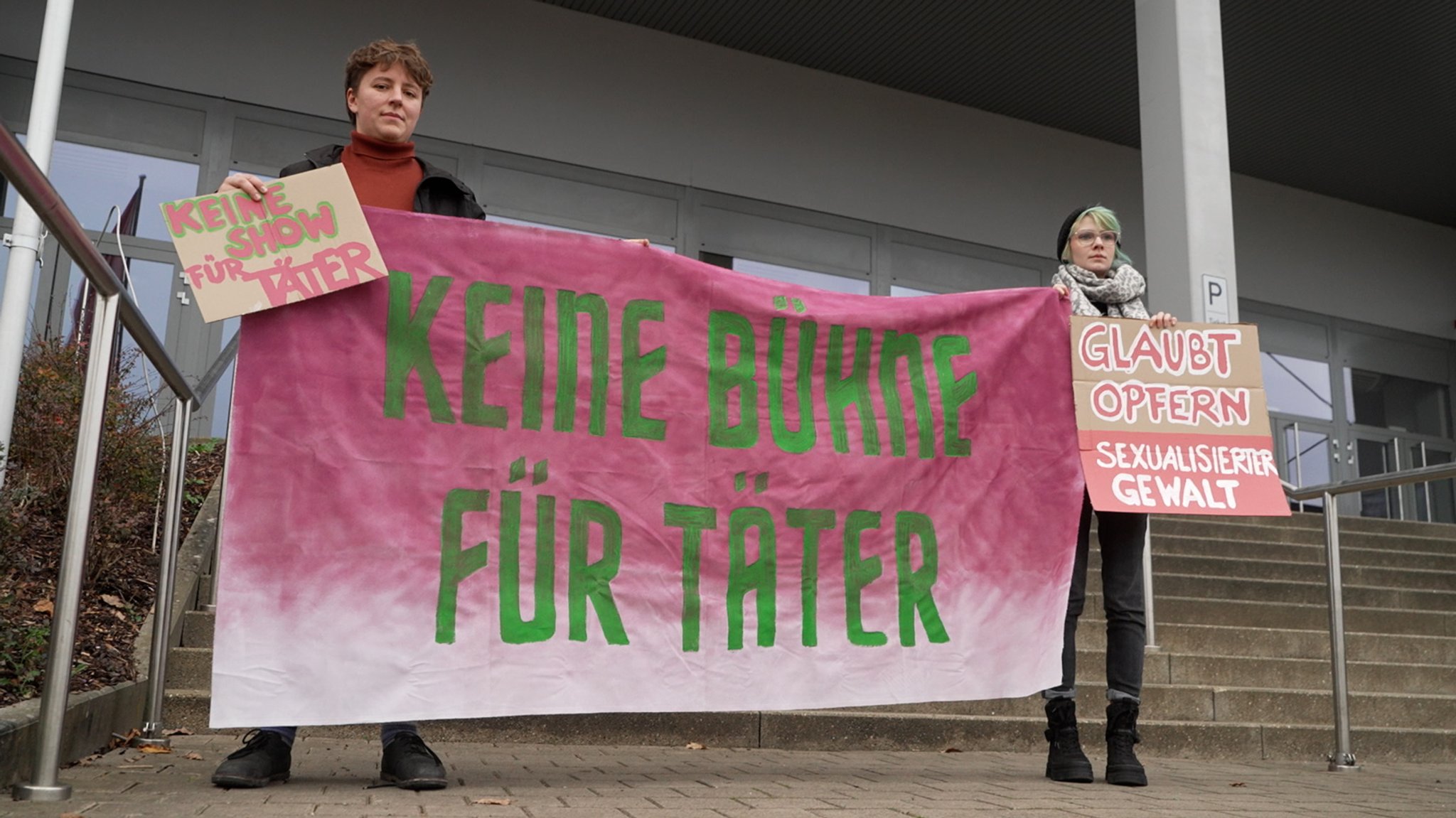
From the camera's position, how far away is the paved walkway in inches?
110

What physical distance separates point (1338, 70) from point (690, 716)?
44.5 ft

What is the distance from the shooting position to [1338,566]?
5395 mm

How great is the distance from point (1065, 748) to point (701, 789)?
125 cm

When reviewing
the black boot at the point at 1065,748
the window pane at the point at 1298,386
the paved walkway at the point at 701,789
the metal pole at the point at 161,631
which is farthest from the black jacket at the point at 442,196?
the window pane at the point at 1298,386

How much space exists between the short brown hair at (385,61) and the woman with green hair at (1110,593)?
2.17 metres

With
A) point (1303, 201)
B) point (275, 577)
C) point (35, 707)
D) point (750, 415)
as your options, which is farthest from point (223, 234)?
point (1303, 201)

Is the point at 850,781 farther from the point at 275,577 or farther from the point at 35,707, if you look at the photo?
the point at 35,707

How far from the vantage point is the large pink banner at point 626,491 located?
10.8 ft

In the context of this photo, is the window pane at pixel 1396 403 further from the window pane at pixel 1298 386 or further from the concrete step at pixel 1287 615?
the concrete step at pixel 1287 615

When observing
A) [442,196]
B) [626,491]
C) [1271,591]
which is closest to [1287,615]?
[1271,591]

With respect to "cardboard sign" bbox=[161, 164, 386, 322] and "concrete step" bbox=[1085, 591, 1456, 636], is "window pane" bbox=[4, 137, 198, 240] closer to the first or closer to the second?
"cardboard sign" bbox=[161, 164, 386, 322]

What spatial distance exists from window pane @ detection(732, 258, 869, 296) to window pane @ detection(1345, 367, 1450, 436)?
787cm

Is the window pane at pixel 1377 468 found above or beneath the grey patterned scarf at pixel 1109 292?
above

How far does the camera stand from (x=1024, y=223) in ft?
53.7
